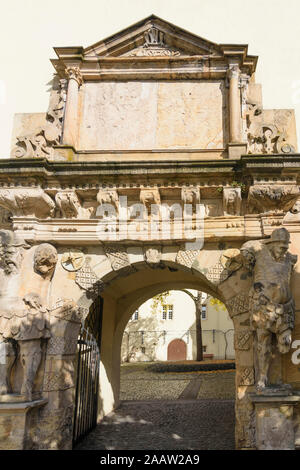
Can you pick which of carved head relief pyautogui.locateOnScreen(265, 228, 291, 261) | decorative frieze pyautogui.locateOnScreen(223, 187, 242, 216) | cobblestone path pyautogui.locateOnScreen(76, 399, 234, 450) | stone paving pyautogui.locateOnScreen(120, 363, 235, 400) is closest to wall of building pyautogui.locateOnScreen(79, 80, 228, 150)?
decorative frieze pyautogui.locateOnScreen(223, 187, 242, 216)

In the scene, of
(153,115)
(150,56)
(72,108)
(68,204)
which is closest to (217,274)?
(68,204)

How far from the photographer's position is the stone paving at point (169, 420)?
18.7ft

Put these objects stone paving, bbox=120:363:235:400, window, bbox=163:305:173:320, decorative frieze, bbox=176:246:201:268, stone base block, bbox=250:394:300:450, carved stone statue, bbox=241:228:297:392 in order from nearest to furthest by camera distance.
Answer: stone base block, bbox=250:394:300:450 < carved stone statue, bbox=241:228:297:392 < decorative frieze, bbox=176:246:201:268 < stone paving, bbox=120:363:235:400 < window, bbox=163:305:173:320

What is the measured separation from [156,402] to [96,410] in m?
2.55

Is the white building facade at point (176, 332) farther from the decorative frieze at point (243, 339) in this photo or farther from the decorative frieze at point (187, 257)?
the decorative frieze at point (243, 339)

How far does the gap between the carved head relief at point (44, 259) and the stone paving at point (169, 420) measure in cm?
251

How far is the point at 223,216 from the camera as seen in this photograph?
201 inches

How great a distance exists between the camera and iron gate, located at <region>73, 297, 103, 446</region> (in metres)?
5.82

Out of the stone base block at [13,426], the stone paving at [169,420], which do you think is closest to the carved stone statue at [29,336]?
the stone base block at [13,426]

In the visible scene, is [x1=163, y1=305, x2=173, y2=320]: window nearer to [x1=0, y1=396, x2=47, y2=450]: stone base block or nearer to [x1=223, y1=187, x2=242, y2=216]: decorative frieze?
[x1=223, y1=187, x2=242, y2=216]: decorative frieze

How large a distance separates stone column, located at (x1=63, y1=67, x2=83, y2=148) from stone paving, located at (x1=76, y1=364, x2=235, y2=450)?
430cm

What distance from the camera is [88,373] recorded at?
6.39 meters

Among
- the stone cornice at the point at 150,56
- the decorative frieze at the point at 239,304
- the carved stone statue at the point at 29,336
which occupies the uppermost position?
the stone cornice at the point at 150,56
